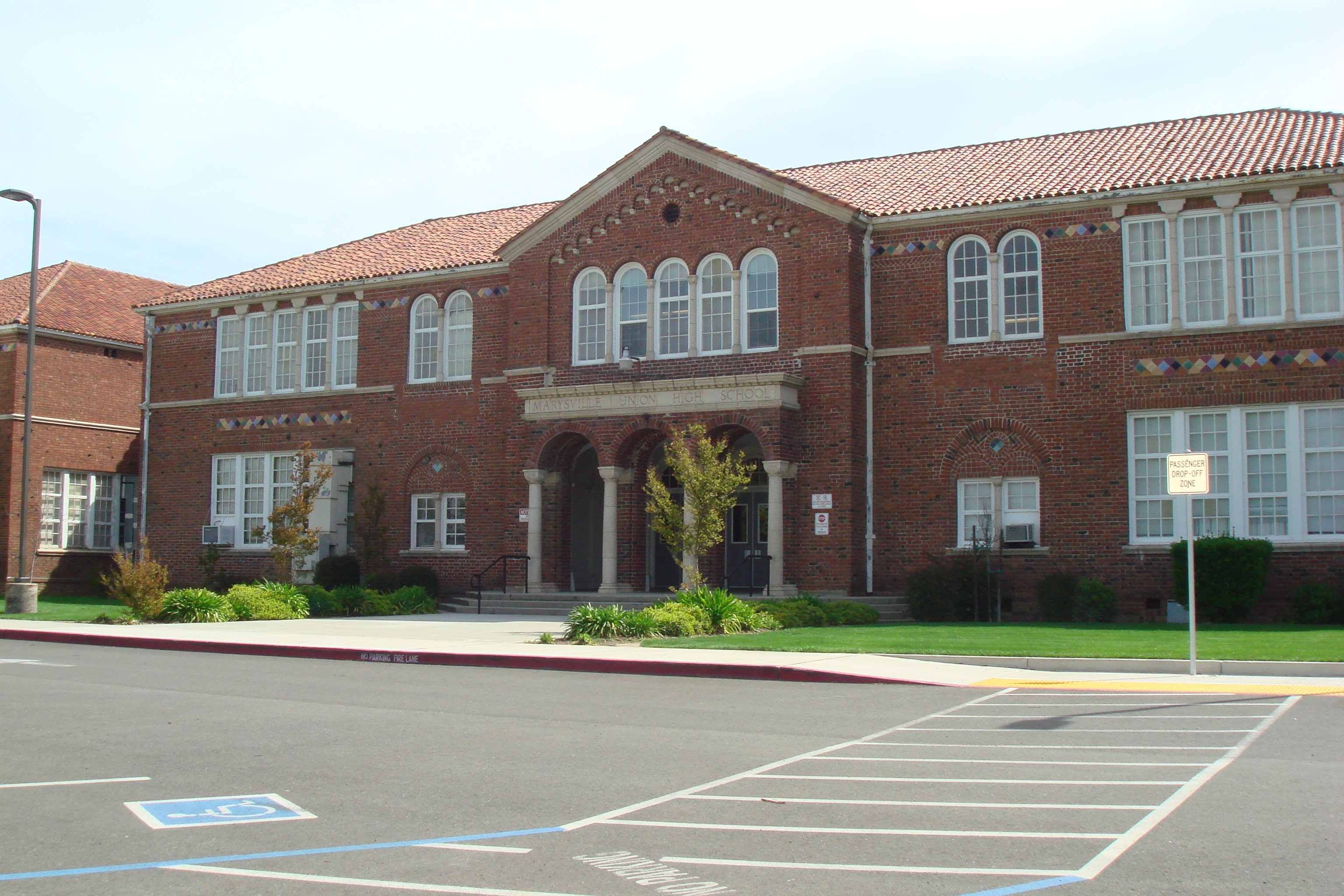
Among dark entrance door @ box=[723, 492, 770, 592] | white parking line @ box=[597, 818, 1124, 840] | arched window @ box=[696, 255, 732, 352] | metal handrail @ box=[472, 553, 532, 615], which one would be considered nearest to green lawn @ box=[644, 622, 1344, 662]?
dark entrance door @ box=[723, 492, 770, 592]

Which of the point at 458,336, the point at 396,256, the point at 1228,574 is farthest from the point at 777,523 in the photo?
the point at 396,256

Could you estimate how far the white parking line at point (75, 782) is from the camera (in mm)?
7930

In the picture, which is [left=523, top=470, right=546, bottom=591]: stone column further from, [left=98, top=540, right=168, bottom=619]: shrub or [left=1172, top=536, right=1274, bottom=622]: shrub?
[left=1172, top=536, right=1274, bottom=622]: shrub

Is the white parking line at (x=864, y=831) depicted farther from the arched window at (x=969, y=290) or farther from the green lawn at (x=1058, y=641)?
the arched window at (x=969, y=290)

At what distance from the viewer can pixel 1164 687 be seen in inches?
508

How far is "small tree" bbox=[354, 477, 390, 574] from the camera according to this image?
30.7 meters

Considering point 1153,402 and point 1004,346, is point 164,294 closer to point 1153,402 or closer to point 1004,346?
point 1004,346

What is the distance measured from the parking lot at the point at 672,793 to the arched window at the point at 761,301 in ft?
47.4

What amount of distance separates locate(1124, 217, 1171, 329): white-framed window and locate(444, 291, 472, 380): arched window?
1507cm

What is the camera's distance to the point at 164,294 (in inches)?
1660

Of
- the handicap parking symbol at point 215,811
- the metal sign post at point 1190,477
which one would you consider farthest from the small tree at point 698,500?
the handicap parking symbol at point 215,811

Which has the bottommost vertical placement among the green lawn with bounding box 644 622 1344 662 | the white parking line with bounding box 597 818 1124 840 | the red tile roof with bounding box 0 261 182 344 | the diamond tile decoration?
the white parking line with bounding box 597 818 1124 840

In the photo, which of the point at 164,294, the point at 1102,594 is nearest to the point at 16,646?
the point at 1102,594

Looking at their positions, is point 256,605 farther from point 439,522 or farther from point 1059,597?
point 1059,597
